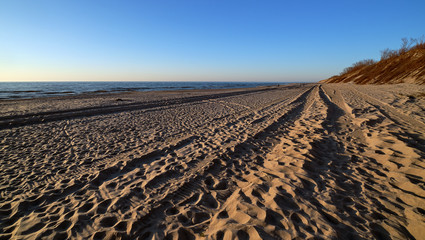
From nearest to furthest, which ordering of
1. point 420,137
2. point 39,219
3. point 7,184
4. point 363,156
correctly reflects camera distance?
point 39,219 < point 7,184 < point 363,156 < point 420,137

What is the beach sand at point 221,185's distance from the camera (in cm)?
221

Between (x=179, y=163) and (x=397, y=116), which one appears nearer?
(x=179, y=163)

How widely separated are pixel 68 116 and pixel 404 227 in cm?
1258

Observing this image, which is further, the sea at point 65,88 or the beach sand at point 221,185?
the sea at point 65,88

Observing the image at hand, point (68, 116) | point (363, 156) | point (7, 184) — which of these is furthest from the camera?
point (68, 116)

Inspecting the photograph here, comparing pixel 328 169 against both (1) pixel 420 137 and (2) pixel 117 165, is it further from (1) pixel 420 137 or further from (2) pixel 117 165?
(2) pixel 117 165

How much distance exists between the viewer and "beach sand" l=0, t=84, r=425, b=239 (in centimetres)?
221

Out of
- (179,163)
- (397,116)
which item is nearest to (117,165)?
(179,163)

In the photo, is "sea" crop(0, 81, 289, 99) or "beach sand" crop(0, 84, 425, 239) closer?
"beach sand" crop(0, 84, 425, 239)

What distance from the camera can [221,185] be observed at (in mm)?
3178

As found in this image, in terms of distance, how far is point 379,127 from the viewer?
5625 millimetres

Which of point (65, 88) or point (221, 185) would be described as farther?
point (65, 88)

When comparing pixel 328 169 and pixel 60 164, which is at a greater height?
pixel 328 169

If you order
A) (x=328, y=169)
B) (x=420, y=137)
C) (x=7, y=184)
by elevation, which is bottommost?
(x=7, y=184)
